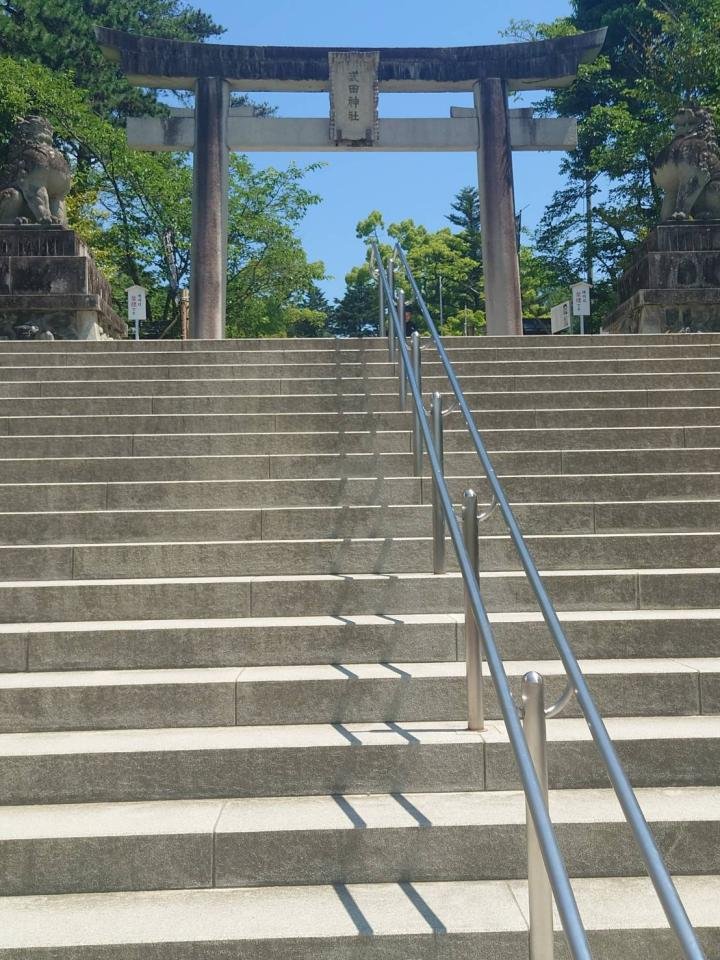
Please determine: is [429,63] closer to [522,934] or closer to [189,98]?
[522,934]

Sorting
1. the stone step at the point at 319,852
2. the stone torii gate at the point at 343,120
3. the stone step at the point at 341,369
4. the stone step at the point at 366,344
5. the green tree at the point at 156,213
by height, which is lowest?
the stone step at the point at 319,852

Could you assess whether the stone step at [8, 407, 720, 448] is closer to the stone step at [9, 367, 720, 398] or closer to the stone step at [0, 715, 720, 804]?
the stone step at [9, 367, 720, 398]

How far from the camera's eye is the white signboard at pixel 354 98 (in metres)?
12.4

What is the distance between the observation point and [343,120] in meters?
12.5

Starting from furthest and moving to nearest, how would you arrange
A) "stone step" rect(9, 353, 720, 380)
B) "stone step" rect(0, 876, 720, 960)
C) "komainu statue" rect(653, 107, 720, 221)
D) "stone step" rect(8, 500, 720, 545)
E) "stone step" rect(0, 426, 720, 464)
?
"komainu statue" rect(653, 107, 720, 221) < "stone step" rect(9, 353, 720, 380) < "stone step" rect(0, 426, 720, 464) < "stone step" rect(8, 500, 720, 545) < "stone step" rect(0, 876, 720, 960)

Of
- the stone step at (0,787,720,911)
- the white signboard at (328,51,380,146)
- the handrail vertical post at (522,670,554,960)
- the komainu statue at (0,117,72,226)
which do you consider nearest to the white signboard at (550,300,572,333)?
the white signboard at (328,51,380,146)

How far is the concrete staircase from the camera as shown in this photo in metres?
2.59

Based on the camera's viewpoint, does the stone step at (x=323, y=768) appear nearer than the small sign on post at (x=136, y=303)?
Yes

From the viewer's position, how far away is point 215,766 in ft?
9.89

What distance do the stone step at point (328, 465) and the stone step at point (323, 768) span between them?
246 cm

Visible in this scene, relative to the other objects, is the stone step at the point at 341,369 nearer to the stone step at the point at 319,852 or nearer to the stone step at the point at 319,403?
the stone step at the point at 319,403

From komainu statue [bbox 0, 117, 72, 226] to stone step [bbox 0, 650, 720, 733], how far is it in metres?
7.59

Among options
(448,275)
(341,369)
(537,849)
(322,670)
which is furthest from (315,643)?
(448,275)

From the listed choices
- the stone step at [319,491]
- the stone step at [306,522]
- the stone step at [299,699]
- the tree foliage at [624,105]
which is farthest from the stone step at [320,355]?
the tree foliage at [624,105]
